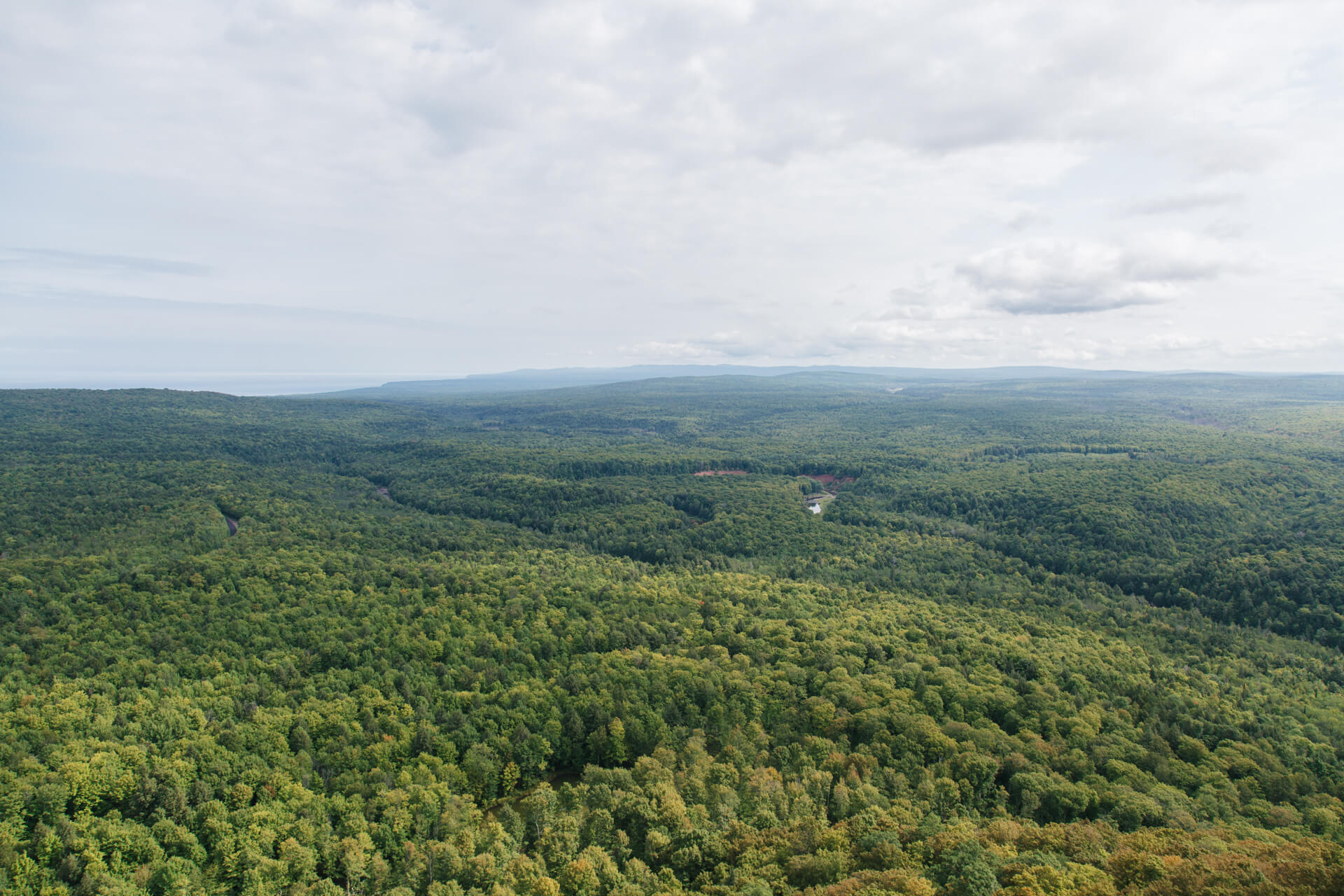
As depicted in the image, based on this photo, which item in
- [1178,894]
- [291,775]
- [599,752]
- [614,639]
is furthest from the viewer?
[614,639]

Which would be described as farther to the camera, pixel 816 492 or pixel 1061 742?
pixel 816 492

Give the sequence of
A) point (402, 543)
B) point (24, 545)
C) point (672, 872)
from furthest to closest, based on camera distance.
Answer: point (402, 543) < point (24, 545) < point (672, 872)

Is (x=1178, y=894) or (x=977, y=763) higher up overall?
(x=1178, y=894)

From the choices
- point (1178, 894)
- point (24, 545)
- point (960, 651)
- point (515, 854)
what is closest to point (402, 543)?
point (24, 545)

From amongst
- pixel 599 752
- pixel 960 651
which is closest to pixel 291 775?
pixel 599 752

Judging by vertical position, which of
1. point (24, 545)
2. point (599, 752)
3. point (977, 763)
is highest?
point (24, 545)

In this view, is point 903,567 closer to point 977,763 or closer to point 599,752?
point 977,763
